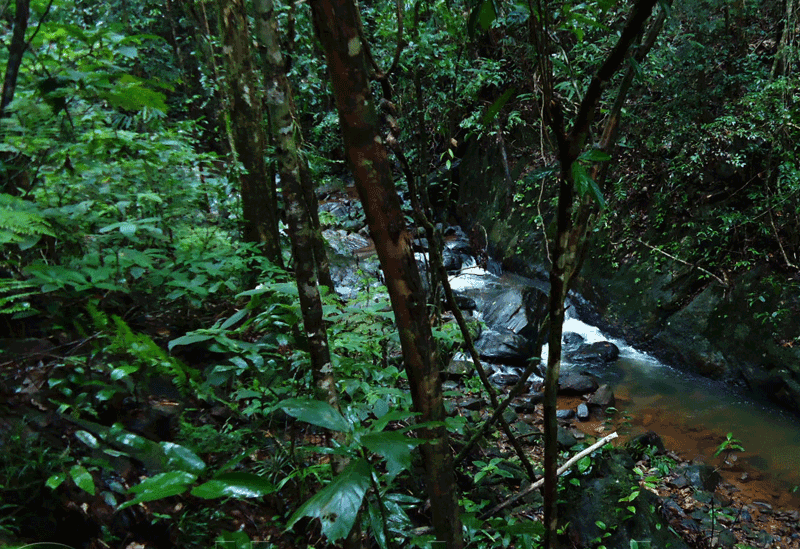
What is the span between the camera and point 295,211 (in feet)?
7.55

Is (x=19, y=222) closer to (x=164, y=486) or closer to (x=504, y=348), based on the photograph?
(x=164, y=486)

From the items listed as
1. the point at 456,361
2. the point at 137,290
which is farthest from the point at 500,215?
the point at 137,290

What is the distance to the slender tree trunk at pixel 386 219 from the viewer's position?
1156 millimetres

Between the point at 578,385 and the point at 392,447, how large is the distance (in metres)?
6.26

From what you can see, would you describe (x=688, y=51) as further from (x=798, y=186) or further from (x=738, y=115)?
(x=798, y=186)

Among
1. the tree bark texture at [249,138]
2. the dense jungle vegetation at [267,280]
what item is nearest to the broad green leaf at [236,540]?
the dense jungle vegetation at [267,280]

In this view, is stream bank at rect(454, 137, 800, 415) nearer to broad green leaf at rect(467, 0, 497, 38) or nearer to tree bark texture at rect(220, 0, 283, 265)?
tree bark texture at rect(220, 0, 283, 265)

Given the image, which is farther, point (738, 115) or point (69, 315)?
point (738, 115)

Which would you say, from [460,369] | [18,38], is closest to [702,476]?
[460,369]

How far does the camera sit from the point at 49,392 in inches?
94.5

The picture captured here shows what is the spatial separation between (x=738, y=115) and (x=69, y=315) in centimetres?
862

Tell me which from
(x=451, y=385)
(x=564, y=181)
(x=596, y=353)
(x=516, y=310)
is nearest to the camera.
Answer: (x=564, y=181)

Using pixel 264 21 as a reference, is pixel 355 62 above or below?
below

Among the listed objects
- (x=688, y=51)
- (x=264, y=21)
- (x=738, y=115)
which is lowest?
(x=738, y=115)
